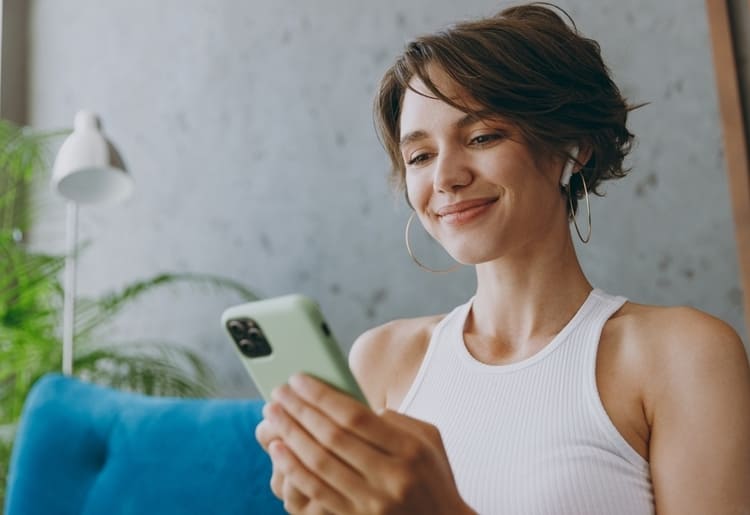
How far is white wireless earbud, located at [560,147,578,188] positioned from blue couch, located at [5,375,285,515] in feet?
1.75

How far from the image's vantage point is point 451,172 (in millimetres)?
941

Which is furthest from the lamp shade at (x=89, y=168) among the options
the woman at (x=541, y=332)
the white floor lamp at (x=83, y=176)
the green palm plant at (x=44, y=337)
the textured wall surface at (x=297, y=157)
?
the woman at (x=541, y=332)

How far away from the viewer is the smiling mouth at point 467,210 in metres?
0.94

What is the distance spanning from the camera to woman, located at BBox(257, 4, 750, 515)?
2.78 ft

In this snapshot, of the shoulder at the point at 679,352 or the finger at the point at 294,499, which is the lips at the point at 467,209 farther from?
the finger at the point at 294,499

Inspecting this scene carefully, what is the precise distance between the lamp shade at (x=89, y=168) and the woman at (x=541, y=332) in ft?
2.39

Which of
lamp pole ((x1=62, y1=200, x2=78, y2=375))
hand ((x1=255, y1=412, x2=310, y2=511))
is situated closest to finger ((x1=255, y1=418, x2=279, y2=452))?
hand ((x1=255, y1=412, x2=310, y2=511))

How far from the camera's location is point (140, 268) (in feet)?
6.78

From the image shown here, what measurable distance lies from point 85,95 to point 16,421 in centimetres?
102

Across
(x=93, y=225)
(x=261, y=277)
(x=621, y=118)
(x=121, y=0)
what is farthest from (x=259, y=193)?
(x=621, y=118)

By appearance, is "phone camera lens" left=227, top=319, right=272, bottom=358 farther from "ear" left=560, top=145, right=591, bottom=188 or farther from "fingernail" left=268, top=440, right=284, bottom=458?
"ear" left=560, top=145, right=591, bottom=188

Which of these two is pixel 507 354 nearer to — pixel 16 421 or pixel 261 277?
pixel 261 277

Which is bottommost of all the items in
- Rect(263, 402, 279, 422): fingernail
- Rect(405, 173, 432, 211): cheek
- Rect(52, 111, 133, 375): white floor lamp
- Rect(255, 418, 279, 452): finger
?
Rect(255, 418, 279, 452): finger

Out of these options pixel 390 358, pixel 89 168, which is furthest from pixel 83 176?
pixel 390 358
